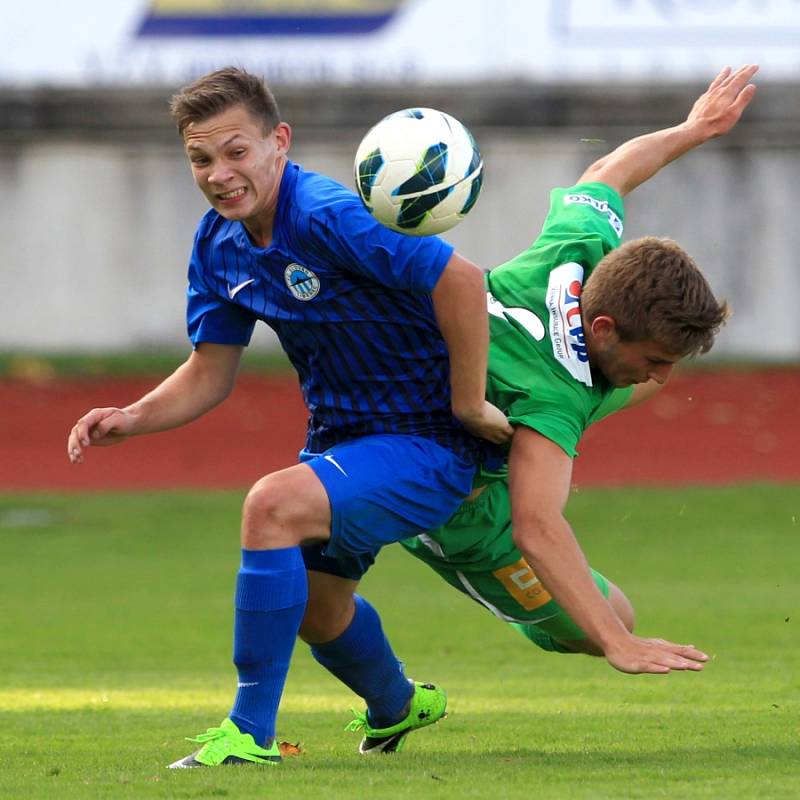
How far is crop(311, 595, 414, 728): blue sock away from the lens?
5973mm

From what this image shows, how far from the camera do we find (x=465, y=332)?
17.8 feet

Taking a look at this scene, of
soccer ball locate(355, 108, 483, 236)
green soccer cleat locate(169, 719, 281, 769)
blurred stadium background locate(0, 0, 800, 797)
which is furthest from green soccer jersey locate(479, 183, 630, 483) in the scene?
blurred stadium background locate(0, 0, 800, 797)

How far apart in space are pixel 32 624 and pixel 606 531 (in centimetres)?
598

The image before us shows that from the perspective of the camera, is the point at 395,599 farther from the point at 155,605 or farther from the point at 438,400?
the point at 438,400

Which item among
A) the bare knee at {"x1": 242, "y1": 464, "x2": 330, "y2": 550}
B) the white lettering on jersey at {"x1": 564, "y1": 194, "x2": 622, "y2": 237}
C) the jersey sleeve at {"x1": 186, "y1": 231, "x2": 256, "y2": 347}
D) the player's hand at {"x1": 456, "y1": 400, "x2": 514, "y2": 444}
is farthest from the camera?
the white lettering on jersey at {"x1": 564, "y1": 194, "x2": 622, "y2": 237}

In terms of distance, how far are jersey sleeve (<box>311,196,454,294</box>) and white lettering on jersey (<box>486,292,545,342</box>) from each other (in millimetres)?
498

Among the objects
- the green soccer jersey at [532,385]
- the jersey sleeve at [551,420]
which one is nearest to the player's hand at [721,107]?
the green soccer jersey at [532,385]

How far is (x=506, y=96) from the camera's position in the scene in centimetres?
2208

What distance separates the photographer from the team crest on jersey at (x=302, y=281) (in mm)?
5574

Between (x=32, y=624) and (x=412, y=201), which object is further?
(x=32, y=624)

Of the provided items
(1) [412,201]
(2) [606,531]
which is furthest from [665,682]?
(2) [606,531]

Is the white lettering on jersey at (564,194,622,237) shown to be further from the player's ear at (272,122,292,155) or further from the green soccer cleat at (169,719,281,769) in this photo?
the green soccer cleat at (169,719,281,769)

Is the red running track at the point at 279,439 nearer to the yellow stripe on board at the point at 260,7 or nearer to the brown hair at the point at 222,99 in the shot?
the yellow stripe on board at the point at 260,7

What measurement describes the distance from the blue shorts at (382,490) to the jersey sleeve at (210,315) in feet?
1.80
